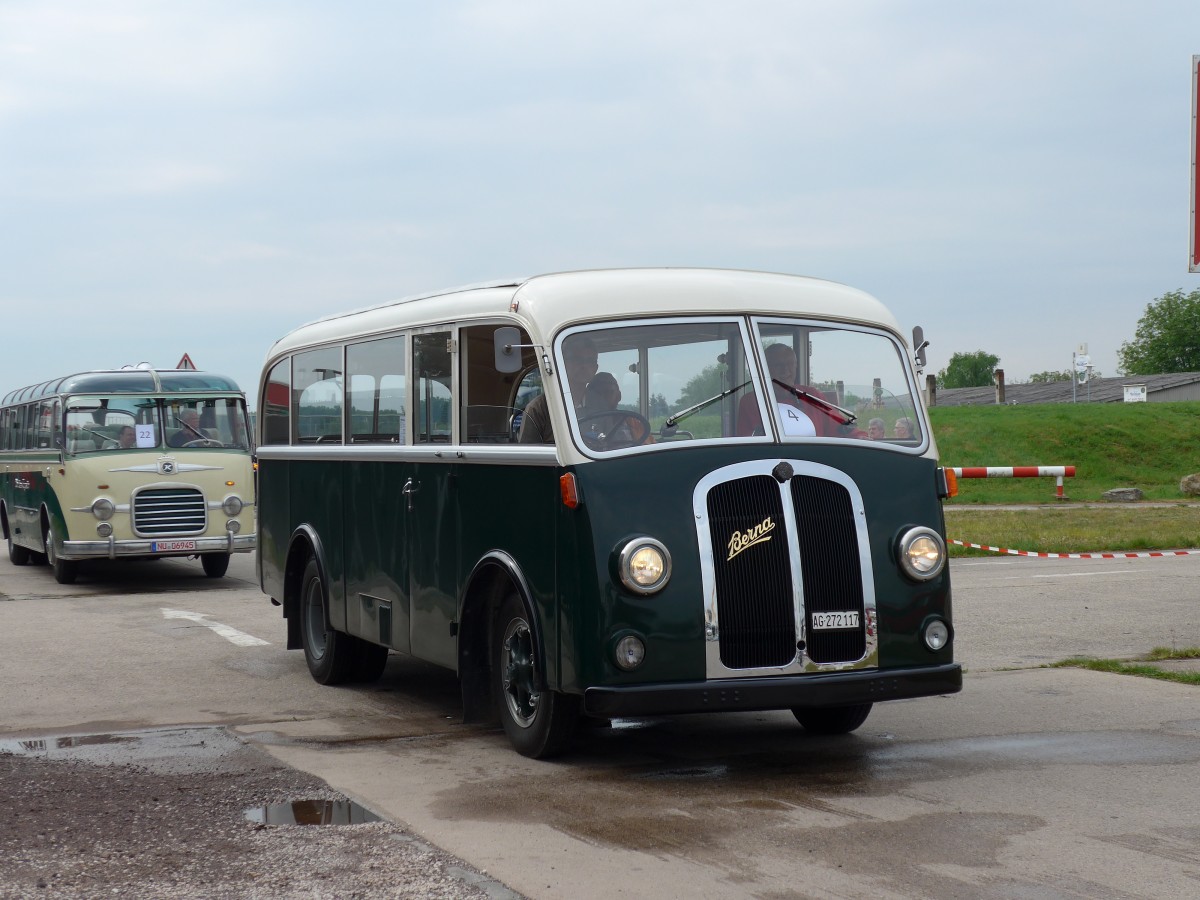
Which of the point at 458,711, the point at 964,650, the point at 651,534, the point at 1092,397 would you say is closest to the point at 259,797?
the point at 651,534

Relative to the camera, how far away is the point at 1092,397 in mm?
97562

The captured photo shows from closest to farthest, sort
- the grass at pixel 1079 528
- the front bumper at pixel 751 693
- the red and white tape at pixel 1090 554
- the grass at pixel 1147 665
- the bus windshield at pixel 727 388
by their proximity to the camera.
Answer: the front bumper at pixel 751 693 < the bus windshield at pixel 727 388 < the grass at pixel 1147 665 < the red and white tape at pixel 1090 554 < the grass at pixel 1079 528

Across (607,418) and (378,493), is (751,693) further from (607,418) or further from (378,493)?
(378,493)

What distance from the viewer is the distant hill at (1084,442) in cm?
4488

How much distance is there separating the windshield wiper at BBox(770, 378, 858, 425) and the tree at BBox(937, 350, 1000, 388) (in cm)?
16477

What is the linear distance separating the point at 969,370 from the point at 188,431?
159 m

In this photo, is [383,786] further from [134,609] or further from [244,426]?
[244,426]

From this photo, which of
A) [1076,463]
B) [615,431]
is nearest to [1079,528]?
[615,431]

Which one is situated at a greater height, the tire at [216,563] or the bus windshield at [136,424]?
the bus windshield at [136,424]

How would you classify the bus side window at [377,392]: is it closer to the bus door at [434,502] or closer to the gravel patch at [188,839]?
the bus door at [434,502]

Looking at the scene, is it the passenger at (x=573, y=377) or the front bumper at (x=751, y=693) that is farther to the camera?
the passenger at (x=573, y=377)

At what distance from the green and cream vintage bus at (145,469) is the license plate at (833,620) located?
12988 millimetres

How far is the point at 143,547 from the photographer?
19.2 metres

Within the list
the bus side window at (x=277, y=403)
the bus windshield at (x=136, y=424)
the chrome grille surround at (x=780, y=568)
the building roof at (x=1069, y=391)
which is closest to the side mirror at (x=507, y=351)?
the chrome grille surround at (x=780, y=568)
